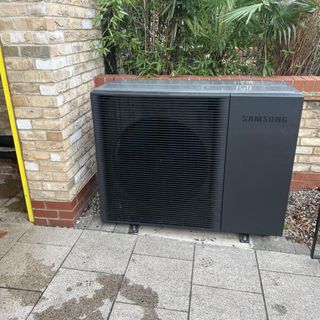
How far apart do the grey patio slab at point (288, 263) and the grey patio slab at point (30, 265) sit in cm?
136

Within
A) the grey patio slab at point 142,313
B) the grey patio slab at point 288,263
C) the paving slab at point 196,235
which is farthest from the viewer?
the paving slab at point 196,235

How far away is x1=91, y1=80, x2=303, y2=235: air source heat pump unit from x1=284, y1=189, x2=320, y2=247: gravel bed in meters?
0.28

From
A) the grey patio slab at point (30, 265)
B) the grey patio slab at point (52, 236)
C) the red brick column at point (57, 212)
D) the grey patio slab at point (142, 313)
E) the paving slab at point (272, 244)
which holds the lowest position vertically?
the paving slab at point (272, 244)

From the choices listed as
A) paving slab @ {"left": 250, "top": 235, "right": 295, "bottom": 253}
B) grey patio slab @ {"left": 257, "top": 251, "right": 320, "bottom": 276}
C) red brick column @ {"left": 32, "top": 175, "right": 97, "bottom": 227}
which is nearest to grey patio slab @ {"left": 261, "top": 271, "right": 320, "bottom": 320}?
grey patio slab @ {"left": 257, "top": 251, "right": 320, "bottom": 276}

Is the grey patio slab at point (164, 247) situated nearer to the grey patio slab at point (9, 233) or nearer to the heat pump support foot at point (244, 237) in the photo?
the heat pump support foot at point (244, 237)

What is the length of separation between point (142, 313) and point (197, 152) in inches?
39.9

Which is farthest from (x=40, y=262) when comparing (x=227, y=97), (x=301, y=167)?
(x=301, y=167)

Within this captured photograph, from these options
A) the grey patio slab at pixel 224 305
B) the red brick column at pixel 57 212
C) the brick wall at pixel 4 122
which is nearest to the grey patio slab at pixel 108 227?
the red brick column at pixel 57 212

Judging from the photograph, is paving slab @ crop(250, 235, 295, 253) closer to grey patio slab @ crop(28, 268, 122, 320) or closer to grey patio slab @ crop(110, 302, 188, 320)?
grey patio slab @ crop(110, 302, 188, 320)

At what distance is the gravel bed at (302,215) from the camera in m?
2.37

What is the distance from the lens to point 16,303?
5.90 feet

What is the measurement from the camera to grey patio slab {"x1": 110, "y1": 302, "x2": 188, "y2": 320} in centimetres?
170

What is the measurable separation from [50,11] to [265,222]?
77.9 inches

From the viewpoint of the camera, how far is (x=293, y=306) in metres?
1.77
